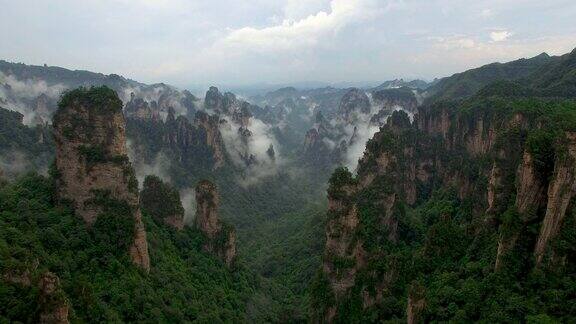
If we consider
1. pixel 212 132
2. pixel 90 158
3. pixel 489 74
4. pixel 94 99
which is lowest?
pixel 212 132

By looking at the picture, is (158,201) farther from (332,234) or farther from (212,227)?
(332,234)

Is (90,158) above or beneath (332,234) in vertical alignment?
above

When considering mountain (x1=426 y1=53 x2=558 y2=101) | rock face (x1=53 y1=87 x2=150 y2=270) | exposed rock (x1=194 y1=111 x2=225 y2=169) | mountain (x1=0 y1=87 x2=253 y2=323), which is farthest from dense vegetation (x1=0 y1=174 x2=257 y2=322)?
mountain (x1=426 y1=53 x2=558 y2=101)

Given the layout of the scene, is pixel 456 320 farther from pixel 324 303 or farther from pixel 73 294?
pixel 73 294

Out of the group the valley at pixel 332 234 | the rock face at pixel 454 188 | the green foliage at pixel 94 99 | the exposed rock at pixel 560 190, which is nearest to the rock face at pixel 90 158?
the green foliage at pixel 94 99

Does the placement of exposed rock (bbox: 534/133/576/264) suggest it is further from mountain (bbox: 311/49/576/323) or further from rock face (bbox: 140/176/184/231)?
rock face (bbox: 140/176/184/231)

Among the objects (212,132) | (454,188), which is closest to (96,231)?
(454,188)

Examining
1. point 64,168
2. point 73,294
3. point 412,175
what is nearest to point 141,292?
point 73,294
